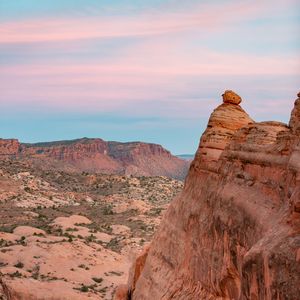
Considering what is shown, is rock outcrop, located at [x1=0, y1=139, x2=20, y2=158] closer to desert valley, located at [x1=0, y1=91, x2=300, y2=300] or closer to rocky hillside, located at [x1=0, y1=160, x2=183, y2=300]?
rocky hillside, located at [x1=0, y1=160, x2=183, y2=300]

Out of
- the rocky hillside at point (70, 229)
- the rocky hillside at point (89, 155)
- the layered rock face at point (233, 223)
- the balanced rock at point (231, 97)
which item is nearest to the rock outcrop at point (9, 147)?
the rocky hillside at point (89, 155)

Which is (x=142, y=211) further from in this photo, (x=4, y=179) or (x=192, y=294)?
(x=192, y=294)

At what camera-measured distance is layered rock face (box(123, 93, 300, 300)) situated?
8258 mm

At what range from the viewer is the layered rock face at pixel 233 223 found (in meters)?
8.26

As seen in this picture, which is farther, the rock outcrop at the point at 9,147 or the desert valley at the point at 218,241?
the rock outcrop at the point at 9,147

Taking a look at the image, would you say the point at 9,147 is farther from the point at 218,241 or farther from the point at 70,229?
the point at 218,241

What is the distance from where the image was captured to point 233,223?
12.5 m

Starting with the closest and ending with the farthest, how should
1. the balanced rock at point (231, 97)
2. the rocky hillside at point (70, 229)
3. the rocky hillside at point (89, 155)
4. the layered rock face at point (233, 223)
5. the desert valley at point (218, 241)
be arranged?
1. the layered rock face at point (233, 223)
2. the desert valley at point (218, 241)
3. the balanced rock at point (231, 97)
4. the rocky hillside at point (70, 229)
5. the rocky hillside at point (89, 155)

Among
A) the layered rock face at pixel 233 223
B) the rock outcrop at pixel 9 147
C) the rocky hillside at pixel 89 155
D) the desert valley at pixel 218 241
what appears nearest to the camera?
the layered rock face at pixel 233 223

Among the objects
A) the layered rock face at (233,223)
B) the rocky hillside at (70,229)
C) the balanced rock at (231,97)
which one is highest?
the balanced rock at (231,97)

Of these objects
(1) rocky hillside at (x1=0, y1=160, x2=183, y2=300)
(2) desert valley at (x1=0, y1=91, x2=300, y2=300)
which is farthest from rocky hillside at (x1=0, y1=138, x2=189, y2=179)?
(2) desert valley at (x1=0, y1=91, x2=300, y2=300)

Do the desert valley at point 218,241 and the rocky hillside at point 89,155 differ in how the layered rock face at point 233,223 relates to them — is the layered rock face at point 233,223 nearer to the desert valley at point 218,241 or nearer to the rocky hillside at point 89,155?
the desert valley at point 218,241

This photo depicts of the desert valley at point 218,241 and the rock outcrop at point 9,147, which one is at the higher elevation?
the rock outcrop at point 9,147

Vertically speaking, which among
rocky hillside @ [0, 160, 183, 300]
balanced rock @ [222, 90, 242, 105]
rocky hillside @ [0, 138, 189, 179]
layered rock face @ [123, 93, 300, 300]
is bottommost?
rocky hillside @ [0, 160, 183, 300]
